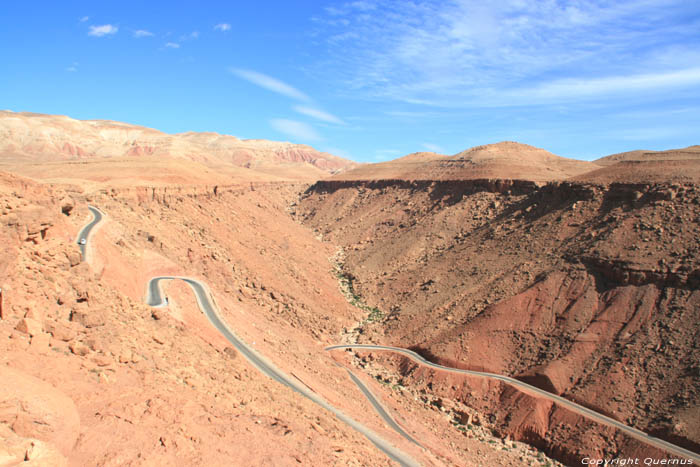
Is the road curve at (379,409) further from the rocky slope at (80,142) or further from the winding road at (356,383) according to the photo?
the rocky slope at (80,142)

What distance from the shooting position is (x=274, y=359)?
2583cm

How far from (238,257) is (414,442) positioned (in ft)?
90.7

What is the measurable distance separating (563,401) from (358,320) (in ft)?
68.5

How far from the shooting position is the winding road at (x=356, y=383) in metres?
22.0

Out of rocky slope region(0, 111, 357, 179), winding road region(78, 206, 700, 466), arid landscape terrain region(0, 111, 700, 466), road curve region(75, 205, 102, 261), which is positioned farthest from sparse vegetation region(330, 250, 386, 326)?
rocky slope region(0, 111, 357, 179)

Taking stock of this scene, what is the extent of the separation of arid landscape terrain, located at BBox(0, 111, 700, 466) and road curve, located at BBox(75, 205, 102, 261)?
0.73 meters

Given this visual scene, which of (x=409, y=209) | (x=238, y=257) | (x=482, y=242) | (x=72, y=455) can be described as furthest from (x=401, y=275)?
(x=72, y=455)

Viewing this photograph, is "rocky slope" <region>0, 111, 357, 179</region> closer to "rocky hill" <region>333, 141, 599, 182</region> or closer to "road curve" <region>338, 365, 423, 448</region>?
"rocky hill" <region>333, 141, 599, 182</region>

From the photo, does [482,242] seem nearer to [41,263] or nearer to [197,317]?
[197,317]

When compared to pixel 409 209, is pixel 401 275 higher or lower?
lower

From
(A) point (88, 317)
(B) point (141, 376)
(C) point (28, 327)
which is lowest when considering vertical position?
(B) point (141, 376)

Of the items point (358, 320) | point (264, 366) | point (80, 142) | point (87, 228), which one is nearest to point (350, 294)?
point (358, 320)

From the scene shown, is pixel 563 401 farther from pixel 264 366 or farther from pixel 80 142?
pixel 80 142

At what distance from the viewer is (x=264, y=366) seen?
24.1 metres
